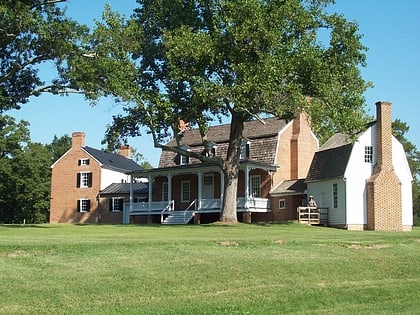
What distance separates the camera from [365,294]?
12820mm

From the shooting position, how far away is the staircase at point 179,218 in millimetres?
45500

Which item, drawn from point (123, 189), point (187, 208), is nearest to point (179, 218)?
point (187, 208)

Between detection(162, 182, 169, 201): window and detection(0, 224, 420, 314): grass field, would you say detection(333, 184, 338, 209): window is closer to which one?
detection(162, 182, 169, 201): window

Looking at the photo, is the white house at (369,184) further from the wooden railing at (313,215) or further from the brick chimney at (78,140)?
the brick chimney at (78,140)

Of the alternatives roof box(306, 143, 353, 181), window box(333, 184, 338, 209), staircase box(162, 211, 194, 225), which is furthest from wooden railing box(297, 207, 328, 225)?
staircase box(162, 211, 194, 225)

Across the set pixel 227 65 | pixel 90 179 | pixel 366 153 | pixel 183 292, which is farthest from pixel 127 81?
pixel 90 179

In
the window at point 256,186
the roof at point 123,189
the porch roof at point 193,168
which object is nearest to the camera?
the porch roof at point 193,168

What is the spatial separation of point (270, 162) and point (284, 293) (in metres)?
32.4

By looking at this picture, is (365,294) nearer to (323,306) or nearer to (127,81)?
(323,306)

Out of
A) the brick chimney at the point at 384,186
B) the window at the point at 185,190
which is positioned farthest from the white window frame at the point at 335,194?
the window at the point at 185,190

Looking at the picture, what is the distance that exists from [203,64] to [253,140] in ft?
52.9

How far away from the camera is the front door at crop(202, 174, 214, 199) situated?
4778cm

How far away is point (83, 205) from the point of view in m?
58.1

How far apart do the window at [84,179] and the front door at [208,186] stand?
1430 cm
